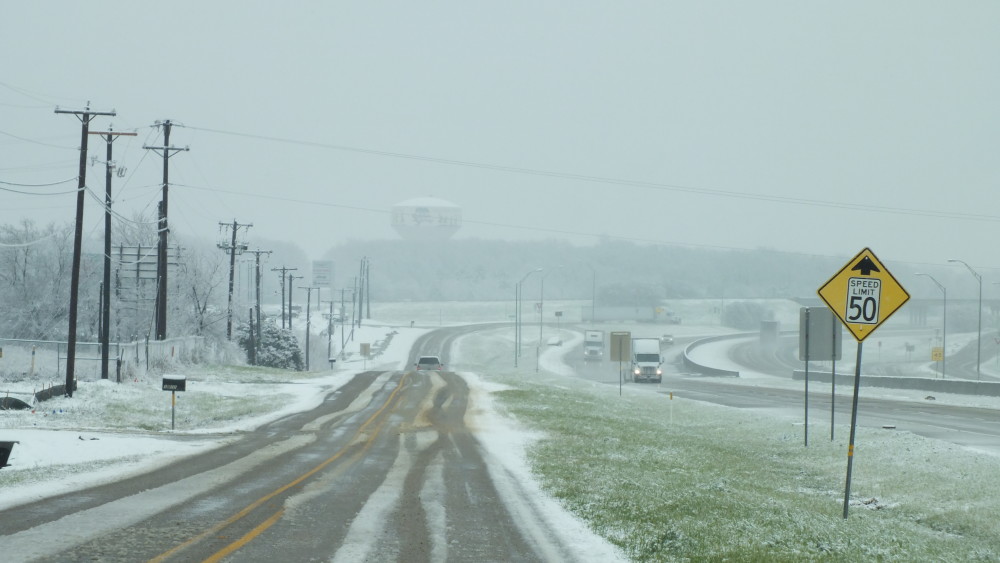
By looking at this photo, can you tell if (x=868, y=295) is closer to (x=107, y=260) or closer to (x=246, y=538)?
(x=246, y=538)

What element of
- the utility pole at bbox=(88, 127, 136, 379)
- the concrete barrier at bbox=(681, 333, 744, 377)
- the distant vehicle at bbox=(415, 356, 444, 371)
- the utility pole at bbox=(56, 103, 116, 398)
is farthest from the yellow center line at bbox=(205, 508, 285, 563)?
the concrete barrier at bbox=(681, 333, 744, 377)

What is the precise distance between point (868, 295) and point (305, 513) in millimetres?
8912

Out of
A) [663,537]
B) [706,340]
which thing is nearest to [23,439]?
[663,537]

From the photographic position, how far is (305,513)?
44.4ft

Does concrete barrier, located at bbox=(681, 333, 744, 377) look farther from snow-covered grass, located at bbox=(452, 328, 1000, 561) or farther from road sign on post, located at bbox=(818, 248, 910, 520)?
road sign on post, located at bbox=(818, 248, 910, 520)

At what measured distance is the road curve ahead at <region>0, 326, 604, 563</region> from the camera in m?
11.0

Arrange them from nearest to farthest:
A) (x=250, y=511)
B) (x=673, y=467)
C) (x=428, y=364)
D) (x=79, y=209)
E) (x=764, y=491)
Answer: (x=250, y=511) < (x=764, y=491) < (x=673, y=467) < (x=79, y=209) < (x=428, y=364)

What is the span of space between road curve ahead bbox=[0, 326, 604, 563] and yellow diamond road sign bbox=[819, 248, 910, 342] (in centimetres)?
554

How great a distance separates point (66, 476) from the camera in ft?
53.4

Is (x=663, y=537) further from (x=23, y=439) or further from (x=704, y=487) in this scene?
(x=23, y=439)

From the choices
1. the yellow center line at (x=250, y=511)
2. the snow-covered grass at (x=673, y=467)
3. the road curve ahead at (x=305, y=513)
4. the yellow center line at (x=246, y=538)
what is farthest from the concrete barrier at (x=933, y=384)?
the yellow center line at (x=246, y=538)

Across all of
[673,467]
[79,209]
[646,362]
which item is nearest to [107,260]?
[79,209]

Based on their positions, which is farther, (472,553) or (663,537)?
(663,537)

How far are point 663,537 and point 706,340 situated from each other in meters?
137
